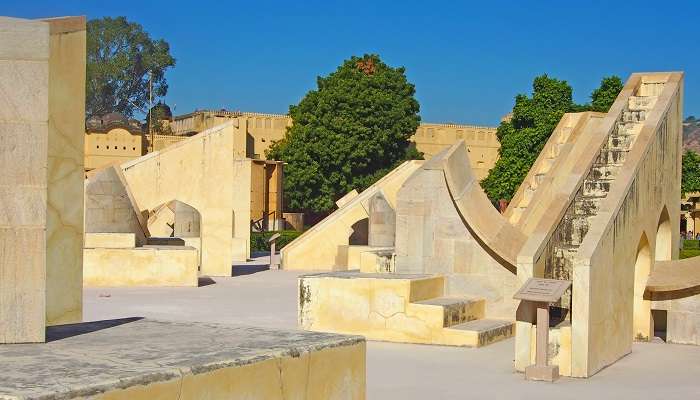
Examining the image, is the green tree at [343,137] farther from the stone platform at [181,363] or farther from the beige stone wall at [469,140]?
the stone platform at [181,363]

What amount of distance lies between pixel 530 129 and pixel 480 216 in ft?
70.4

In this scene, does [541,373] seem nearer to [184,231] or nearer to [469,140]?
[184,231]

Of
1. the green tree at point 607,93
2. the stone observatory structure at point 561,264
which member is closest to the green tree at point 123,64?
the green tree at point 607,93

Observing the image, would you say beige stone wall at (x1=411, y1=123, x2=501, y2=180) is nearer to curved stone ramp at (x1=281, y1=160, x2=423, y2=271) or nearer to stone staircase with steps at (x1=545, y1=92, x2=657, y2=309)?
curved stone ramp at (x1=281, y1=160, x2=423, y2=271)

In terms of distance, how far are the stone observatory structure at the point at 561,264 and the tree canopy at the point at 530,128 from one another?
18.9 metres

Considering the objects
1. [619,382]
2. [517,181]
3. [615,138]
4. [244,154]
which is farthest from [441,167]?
[244,154]

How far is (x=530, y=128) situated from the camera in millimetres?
33094

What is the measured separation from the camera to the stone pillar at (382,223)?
68.7 feet

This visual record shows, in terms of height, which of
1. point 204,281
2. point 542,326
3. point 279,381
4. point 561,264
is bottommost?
point 204,281

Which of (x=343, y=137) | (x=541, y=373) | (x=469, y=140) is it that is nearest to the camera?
(x=541, y=373)

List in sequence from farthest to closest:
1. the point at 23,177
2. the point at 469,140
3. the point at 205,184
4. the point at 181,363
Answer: the point at 469,140, the point at 205,184, the point at 23,177, the point at 181,363

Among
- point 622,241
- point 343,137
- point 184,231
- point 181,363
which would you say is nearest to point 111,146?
point 343,137

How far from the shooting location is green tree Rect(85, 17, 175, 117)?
230 ft

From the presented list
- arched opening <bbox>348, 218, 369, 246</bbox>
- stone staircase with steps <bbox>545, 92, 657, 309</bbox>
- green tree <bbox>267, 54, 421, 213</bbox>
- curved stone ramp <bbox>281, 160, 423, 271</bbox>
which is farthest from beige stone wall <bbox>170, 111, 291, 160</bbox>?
stone staircase with steps <bbox>545, 92, 657, 309</bbox>
